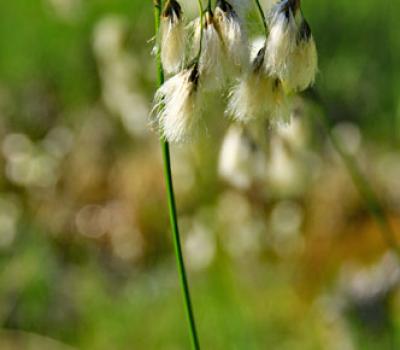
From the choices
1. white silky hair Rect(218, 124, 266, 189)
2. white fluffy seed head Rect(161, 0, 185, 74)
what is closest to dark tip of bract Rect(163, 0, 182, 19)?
white fluffy seed head Rect(161, 0, 185, 74)

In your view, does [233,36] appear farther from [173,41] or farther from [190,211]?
[190,211]

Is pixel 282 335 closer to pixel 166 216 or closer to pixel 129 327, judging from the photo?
pixel 129 327

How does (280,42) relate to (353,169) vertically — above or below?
below

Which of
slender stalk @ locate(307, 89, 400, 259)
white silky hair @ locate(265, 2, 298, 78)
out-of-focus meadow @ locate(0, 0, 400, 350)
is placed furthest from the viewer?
out-of-focus meadow @ locate(0, 0, 400, 350)

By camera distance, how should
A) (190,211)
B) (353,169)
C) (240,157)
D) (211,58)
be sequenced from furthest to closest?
(190,211) → (353,169) → (240,157) → (211,58)

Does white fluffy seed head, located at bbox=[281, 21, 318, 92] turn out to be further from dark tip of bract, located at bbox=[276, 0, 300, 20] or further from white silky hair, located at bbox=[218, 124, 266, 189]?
white silky hair, located at bbox=[218, 124, 266, 189]

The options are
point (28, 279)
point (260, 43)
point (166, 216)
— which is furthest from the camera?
point (166, 216)

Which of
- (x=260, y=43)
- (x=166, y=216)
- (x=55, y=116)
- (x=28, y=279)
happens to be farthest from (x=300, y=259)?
(x=260, y=43)

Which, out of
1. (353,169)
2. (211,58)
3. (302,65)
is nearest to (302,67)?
(302,65)
